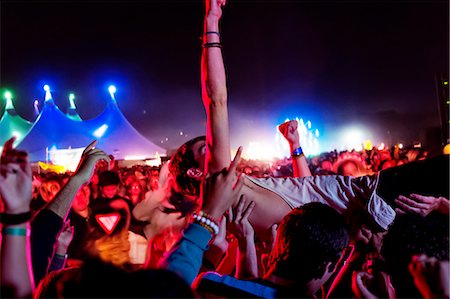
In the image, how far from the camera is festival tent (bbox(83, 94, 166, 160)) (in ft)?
57.7

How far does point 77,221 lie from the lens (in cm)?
440

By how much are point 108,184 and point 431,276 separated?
439 cm

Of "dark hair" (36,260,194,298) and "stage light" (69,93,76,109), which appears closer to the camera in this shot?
"dark hair" (36,260,194,298)

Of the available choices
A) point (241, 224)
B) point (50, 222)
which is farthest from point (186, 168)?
point (50, 222)

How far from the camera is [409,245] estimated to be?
5.30 feet

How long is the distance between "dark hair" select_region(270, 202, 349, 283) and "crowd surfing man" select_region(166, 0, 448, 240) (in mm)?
505

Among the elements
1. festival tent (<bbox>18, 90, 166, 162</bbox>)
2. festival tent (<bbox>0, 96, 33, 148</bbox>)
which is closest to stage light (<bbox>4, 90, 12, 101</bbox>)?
festival tent (<bbox>0, 96, 33, 148</bbox>)

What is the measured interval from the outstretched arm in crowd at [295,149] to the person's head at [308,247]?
1302mm

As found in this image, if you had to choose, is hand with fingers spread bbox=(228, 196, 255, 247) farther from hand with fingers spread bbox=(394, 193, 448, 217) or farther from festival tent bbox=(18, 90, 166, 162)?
festival tent bbox=(18, 90, 166, 162)

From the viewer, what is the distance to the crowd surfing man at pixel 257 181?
6.71 feet

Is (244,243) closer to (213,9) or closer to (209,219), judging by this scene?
(209,219)

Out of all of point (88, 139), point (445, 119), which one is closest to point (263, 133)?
point (88, 139)

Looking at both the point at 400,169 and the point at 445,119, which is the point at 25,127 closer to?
the point at 445,119

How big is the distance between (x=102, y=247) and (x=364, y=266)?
2569 mm
